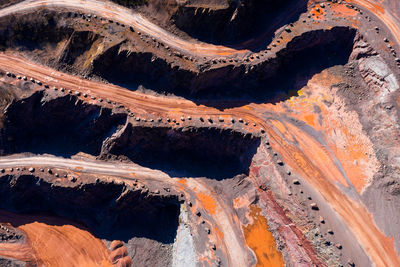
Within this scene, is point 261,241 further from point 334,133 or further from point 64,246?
point 64,246

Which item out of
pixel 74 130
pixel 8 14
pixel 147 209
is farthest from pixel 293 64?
pixel 8 14

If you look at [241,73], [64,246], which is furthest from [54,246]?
[241,73]

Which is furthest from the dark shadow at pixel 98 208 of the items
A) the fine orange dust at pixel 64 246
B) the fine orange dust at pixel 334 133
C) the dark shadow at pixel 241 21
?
the dark shadow at pixel 241 21

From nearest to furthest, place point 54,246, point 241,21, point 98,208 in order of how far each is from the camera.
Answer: point 54,246 < point 98,208 < point 241,21

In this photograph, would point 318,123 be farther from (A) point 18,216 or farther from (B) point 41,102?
(A) point 18,216

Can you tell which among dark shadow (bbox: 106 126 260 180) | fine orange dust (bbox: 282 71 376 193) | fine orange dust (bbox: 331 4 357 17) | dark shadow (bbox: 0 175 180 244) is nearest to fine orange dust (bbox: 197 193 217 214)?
dark shadow (bbox: 106 126 260 180)

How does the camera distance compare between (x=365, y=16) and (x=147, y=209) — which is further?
(x=365, y=16)

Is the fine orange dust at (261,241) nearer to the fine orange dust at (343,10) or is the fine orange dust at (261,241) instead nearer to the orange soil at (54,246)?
the orange soil at (54,246)
